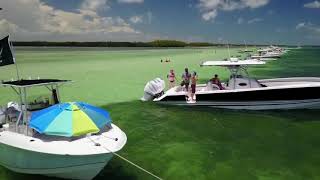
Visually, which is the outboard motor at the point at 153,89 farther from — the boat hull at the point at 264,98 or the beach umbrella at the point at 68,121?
the beach umbrella at the point at 68,121

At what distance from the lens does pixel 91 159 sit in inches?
300

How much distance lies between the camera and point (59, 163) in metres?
7.66

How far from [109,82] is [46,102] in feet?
61.6

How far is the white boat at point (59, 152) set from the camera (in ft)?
24.8

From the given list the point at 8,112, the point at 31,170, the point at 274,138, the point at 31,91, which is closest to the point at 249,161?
the point at 274,138

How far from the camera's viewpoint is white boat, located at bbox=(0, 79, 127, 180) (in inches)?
297

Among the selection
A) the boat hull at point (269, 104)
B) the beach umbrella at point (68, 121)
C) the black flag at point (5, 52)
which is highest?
the black flag at point (5, 52)

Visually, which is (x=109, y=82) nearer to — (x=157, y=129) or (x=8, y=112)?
(x=157, y=129)

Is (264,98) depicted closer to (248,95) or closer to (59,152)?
(248,95)

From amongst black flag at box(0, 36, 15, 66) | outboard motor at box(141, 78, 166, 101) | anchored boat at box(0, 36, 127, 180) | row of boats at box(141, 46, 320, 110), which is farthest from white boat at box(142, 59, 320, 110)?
black flag at box(0, 36, 15, 66)

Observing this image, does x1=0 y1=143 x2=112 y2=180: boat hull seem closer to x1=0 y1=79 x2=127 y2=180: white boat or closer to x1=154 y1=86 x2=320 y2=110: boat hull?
x1=0 y1=79 x2=127 y2=180: white boat

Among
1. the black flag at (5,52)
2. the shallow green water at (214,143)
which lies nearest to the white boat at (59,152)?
the shallow green water at (214,143)

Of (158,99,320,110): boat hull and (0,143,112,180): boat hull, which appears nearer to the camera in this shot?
(0,143,112,180): boat hull

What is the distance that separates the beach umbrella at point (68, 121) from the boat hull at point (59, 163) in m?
0.57
